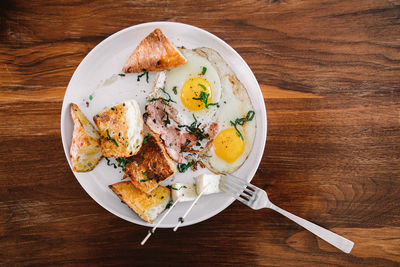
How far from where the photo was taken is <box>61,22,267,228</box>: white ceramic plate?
2.05 m

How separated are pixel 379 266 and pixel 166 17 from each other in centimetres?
290

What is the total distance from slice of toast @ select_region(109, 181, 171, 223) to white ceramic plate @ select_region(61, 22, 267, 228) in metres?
0.09

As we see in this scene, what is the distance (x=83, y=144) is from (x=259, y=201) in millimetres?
1415

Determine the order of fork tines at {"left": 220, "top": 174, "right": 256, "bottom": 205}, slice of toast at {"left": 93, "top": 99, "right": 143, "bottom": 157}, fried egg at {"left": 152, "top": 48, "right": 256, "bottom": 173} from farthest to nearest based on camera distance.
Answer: fried egg at {"left": 152, "top": 48, "right": 256, "bottom": 173} < fork tines at {"left": 220, "top": 174, "right": 256, "bottom": 205} < slice of toast at {"left": 93, "top": 99, "right": 143, "bottom": 157}

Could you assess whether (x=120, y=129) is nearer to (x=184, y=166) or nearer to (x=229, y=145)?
(x=184, y=166)

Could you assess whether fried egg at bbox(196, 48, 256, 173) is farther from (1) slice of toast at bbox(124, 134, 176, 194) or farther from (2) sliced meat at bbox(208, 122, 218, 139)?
(1) slice of toast at bbox(124, 134, 176, 194)

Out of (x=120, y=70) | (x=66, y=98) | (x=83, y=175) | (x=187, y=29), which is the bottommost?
(x=83, y=175)

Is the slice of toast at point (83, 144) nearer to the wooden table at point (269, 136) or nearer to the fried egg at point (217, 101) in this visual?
the wooden table at point (269, 136)

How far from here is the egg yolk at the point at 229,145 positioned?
7.00ft

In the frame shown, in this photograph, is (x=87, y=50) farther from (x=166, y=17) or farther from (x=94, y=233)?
(x=94, y=233)

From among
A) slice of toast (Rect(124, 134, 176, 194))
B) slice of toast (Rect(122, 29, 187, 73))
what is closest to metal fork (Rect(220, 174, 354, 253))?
slice of toast (Rect(124, 134, 176, 194))

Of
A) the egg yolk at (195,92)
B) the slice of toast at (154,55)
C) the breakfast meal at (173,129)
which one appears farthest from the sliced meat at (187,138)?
the slice of toast at (154,55)

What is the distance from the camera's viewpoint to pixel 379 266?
235 centimetres

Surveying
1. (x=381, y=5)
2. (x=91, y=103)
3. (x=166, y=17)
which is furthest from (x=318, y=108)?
(x=91, y=103)
